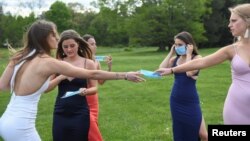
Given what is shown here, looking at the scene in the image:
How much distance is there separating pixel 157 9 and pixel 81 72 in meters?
67.4

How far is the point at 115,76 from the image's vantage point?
5.02m

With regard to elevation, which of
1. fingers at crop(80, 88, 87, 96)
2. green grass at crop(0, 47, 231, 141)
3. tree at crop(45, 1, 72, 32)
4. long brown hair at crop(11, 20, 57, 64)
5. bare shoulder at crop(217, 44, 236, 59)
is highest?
tree at crop(45, 1, 72, 32)

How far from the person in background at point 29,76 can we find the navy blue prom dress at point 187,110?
2.54 metres

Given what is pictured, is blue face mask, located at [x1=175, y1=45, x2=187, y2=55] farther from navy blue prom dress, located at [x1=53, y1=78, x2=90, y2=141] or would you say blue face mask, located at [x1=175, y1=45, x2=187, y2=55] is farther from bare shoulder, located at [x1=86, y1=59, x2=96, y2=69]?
navy blue prom dress, located at [x1=53, y1=78, x2=90, y2=141]

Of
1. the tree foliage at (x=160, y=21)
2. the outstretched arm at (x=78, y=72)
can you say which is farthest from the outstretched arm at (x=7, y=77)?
the tree foliage at (x=160, y=21)

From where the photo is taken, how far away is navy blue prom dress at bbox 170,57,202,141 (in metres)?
6.66

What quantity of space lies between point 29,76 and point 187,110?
A: 304 centimetres

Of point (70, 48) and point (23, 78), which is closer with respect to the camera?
point (23, 78)

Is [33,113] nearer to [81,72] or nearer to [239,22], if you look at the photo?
[81,72]

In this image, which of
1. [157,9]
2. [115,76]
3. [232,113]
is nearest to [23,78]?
[115,76]

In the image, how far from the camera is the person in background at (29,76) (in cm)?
432

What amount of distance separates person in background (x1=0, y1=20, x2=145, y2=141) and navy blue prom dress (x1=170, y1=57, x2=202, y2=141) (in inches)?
100

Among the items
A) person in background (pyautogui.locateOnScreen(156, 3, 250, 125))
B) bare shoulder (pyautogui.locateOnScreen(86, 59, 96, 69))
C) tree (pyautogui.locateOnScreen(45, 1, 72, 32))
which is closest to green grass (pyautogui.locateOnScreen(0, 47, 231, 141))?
bare shoulder (pyautogui.locateOnScreen(86, 59, 96, 69))

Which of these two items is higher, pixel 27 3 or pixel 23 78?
pixel 27 3
